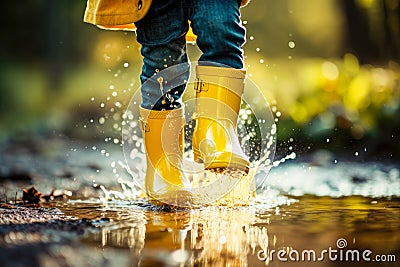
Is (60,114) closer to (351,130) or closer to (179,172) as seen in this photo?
(351,130)

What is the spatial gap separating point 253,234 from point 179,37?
0.90 meters

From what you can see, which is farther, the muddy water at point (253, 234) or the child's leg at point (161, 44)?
the child's leg at point (161, 44)

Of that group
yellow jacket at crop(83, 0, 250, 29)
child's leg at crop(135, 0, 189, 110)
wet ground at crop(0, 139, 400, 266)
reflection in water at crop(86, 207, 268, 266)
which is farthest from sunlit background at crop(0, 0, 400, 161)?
reflection in water at crop(86, 207, 268, 266)

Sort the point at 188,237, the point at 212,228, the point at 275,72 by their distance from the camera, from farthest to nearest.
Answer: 1. the point at 275,72
2. the point at 212,228
3. the point at 188,237

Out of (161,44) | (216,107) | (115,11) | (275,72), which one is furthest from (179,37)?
(275,72)

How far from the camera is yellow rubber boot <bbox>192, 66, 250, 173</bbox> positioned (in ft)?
6.48

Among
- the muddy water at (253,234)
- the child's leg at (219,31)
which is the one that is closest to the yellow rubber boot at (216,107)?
the child's leg at (219,31)

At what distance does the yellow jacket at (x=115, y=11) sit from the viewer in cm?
214

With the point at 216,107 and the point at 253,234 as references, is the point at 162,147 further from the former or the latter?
the point at 253,234

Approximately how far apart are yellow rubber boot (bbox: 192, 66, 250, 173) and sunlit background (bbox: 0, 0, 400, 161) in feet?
7.25

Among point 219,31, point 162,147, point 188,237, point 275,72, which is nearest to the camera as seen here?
point 188,237

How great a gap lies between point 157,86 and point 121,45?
4.99m

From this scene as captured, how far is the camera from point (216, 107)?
78.9 inches

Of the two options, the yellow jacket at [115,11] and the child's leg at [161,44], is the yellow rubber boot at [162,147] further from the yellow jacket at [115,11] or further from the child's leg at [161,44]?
the yellow jacket at [115,11]
